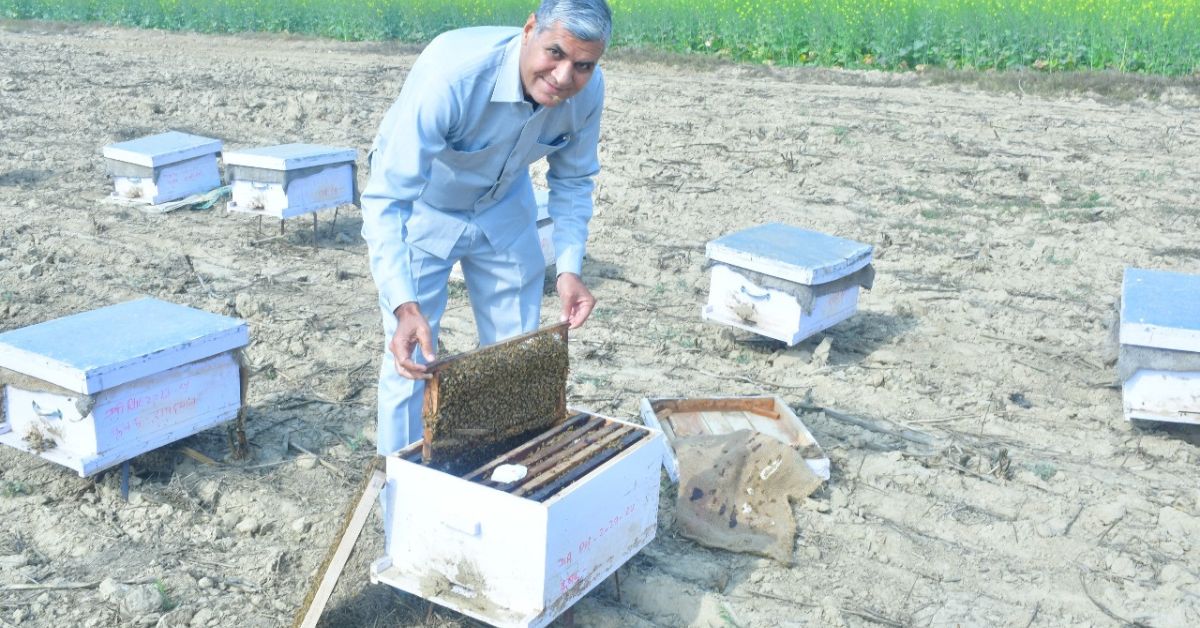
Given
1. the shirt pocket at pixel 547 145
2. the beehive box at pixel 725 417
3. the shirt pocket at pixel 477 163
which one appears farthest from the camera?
the beehive box at pixel 725 417

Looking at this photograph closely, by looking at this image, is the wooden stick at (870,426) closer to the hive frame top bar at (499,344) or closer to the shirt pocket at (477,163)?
the hive frame top bar at (499,344)

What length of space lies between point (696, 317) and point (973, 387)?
1558 millimetres

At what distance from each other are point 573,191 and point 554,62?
72 centimetres

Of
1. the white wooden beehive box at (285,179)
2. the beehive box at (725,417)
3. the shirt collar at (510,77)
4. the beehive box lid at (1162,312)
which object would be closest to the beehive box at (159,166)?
the white wooden beehive box at (285,179)

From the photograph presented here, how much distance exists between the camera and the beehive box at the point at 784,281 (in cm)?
525

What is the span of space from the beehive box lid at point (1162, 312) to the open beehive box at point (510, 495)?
7.56 ft

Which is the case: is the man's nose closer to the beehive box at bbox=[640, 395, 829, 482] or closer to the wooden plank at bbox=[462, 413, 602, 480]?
the wooden plank at bbox=[462, 413, 602, 480]

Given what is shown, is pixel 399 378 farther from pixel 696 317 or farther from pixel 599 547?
pixel 696 317

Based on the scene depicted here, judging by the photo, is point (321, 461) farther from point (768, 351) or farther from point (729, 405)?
point (768, 351)

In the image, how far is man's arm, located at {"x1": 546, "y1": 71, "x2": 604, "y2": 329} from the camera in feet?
11.4

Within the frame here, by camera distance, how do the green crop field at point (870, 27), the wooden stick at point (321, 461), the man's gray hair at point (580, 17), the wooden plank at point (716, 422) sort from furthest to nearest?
1. the green crop field at point (870, 27)
2. the wooden plank at point (716, 422)
3. the wooden stick at point (321, 461)
4. the man's gray hair at point (580, 17)

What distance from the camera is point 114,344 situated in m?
3.96

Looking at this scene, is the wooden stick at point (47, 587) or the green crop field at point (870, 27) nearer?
the wooden stick at point (47, 587)

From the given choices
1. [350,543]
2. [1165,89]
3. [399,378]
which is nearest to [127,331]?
[399,378]
